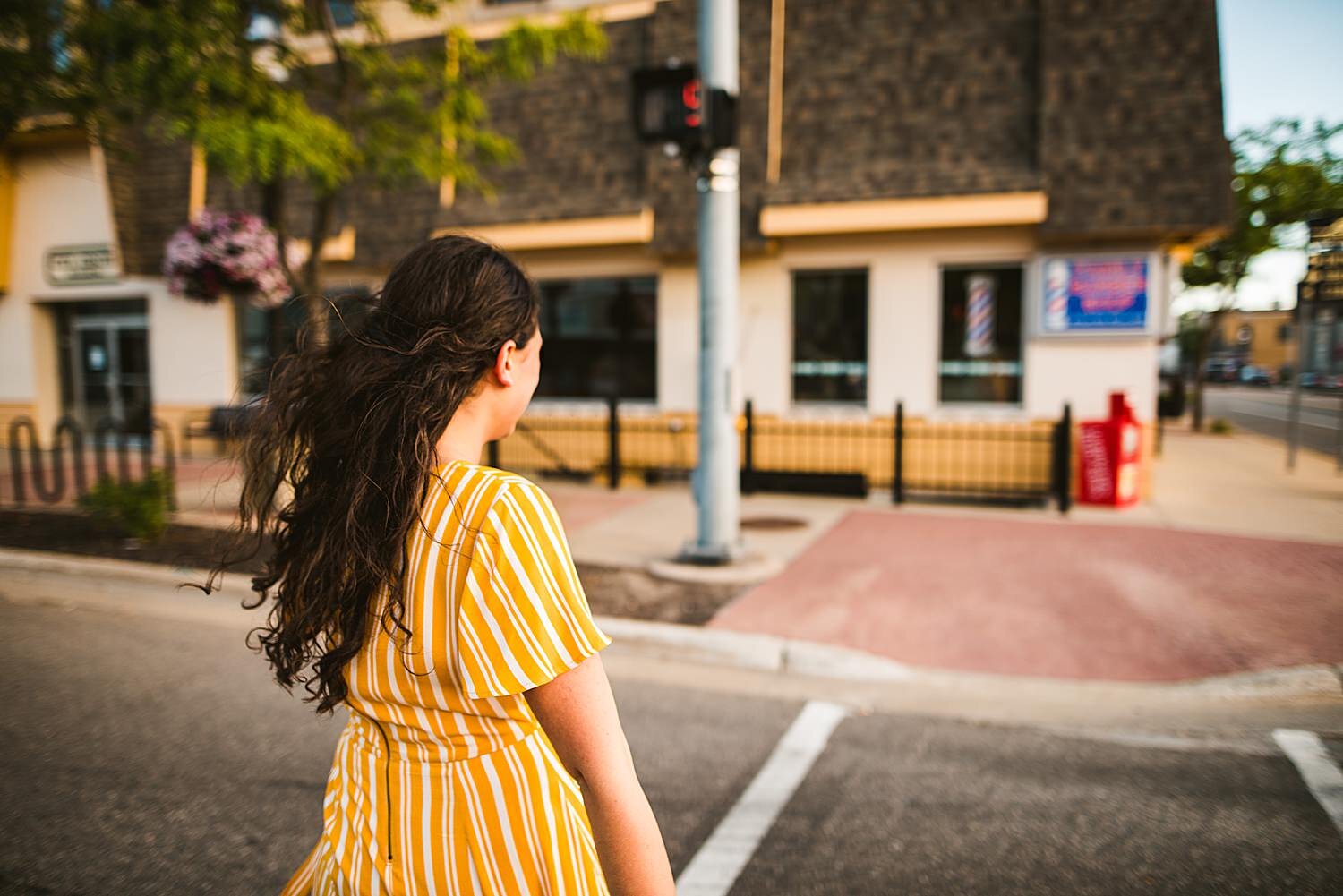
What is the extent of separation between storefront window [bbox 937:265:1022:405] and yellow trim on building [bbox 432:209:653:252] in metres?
3.97

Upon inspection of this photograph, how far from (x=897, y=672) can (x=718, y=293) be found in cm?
324

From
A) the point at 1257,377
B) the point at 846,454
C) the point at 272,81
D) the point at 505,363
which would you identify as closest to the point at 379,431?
the point at 505,363

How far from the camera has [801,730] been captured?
4.32 m

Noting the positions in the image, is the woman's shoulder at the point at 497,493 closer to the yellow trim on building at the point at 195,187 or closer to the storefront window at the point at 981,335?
the storefront window at the point at 981,335

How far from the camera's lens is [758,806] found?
138 inches

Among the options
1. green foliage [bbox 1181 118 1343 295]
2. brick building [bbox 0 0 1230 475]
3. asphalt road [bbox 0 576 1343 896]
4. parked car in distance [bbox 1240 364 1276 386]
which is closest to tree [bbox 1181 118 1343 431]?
green foliage [bbox 1181 118 1343 295]

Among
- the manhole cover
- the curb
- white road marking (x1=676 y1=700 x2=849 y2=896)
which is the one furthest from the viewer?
the manhole cover

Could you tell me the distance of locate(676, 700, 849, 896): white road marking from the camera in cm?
299

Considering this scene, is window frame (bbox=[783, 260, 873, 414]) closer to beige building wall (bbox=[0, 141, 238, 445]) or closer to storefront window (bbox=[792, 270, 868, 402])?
storefront window (bbox=[792, 270, 868, 402])

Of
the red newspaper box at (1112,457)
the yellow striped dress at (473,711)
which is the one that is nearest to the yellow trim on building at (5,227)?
the red newspaper box at (1112,457)

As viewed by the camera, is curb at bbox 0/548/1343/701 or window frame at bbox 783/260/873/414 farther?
window frame at bbox 783/260/873/414

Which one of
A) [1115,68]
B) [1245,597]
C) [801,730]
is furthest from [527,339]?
[1115,68]

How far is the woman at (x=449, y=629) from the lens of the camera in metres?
1.15

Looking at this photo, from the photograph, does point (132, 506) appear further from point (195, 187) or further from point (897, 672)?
point (195, 187)
